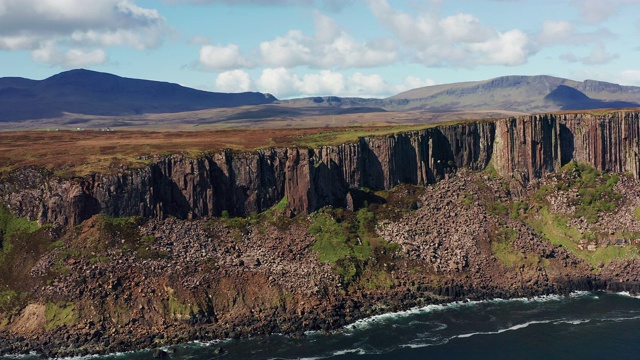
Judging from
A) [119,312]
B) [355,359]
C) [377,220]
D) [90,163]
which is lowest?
[355,359]

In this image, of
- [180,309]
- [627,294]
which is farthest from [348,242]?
[627,294]

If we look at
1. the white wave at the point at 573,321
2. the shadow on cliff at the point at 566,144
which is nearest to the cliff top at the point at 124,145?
the shadow on cliff at the point at 566,144

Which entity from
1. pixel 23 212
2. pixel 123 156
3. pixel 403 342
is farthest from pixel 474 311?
pixel 23 212

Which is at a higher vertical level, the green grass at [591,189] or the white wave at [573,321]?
the green grass at [591,189]

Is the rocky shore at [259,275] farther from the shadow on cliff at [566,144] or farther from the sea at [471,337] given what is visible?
the shadow on cliff at [566,144]

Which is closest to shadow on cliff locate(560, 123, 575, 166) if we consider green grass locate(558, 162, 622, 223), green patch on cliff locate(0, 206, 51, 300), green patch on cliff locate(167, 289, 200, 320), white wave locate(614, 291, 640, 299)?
green grass locate(558, 162, 622, 223)

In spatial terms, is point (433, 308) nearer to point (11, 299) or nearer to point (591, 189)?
point (591, 189)

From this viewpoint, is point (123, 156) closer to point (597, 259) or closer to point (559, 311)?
point (559, 311)

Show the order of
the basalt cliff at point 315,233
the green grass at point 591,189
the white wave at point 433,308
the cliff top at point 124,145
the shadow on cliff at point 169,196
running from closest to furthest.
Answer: the basalt cliff at point 315,233
the white wave at point 433,308
the shadow on cliff at point 169,196
the cliff top at point 124,145
the green grass at point 591,189
